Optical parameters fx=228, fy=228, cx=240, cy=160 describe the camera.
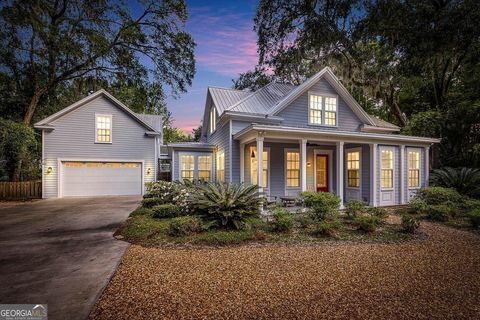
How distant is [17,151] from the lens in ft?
41.4

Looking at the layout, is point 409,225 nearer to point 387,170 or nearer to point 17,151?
point 387,170

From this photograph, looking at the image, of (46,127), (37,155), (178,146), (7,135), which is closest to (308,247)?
(178,146)

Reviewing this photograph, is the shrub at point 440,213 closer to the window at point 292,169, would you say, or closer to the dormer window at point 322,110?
the window at point 292,169

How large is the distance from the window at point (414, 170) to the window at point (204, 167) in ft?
33.1

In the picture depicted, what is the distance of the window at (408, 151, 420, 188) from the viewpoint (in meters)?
10.9

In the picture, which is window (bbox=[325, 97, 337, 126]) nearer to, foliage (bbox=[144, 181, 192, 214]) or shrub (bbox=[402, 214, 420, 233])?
shrub (bbox=[402, 214, 420, 233])

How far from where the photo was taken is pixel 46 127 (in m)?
12.8

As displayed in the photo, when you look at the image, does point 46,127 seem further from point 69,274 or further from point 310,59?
point 310,59

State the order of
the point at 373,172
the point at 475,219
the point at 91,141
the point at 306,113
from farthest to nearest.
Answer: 1. the point at 91,141
2. the point at 306,113
3. the point at 373,172
4. the point at 475,219

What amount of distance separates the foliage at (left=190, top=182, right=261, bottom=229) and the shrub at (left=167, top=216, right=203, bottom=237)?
1.64 ft

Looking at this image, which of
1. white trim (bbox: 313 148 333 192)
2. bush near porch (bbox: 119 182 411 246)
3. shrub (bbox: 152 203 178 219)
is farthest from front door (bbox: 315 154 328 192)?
shrub (bbox: 152 203 178 219)

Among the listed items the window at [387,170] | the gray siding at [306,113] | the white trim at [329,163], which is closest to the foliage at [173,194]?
the gray siding at [306,113]

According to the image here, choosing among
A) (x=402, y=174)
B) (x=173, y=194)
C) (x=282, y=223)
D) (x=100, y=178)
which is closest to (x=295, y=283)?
(x=282, y=223)

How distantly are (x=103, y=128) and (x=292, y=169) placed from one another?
459 inches
